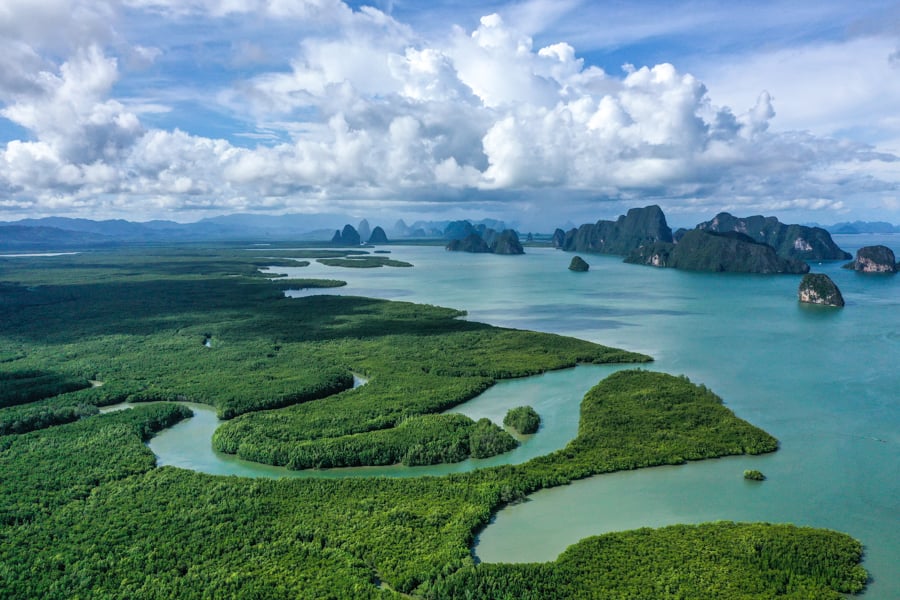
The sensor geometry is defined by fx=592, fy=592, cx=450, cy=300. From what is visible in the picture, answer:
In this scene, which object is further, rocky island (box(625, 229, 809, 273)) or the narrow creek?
rocky island (box(625, 229, 809, 273))

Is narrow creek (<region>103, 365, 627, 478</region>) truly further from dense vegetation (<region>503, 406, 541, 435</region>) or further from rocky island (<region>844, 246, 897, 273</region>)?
rocky island (<region>844, 246, 897, 273</region>)

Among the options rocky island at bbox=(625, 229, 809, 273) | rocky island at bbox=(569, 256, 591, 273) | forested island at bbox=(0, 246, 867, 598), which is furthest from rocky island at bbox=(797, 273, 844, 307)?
rocky island at bbox=(569, 256, 591, 273)

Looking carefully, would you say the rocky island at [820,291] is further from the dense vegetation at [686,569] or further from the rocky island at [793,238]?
the rocky island at [793,238]

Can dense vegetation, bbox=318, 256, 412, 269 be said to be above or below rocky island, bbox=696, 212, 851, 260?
below

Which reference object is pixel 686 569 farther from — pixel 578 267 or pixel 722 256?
pixel 722 256

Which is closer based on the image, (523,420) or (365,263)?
(523,420)

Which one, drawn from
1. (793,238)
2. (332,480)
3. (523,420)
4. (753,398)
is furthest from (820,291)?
(793,238)
